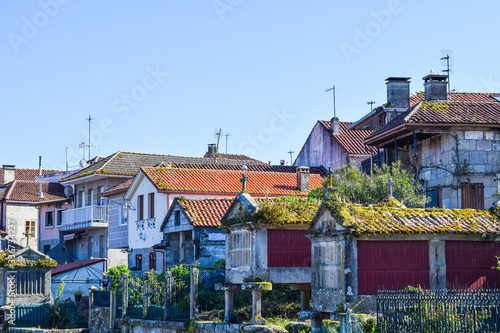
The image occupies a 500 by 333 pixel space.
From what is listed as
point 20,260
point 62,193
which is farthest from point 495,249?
point 62,193

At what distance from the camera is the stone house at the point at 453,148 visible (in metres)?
28.4

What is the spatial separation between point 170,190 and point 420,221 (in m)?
18.4

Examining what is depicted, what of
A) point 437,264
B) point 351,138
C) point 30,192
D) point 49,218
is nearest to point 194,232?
point 437,264

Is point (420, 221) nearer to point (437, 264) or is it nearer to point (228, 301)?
point (437, 264)

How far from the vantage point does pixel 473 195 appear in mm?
28406

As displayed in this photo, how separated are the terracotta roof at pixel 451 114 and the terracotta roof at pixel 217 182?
8.62 m

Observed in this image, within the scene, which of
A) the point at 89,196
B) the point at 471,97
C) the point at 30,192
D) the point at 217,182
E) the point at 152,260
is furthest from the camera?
the point at 30,192

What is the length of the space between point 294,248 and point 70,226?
28.5m

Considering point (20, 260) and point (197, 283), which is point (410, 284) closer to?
point (197, 283)

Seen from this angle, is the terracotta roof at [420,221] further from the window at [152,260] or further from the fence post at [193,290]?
the window at [152,260]

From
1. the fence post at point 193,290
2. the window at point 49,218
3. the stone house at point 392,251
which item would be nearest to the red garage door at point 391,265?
the stone house at point 392,251

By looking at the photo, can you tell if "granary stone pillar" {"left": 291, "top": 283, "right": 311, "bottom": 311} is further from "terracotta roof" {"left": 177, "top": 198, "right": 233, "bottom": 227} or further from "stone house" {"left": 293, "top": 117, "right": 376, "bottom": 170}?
"stone house" {"left": 293, "top": 117, "right": 376, "bottom": 170}

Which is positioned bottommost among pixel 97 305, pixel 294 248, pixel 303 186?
pixel 97 305

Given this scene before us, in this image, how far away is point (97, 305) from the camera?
30.3 metres
